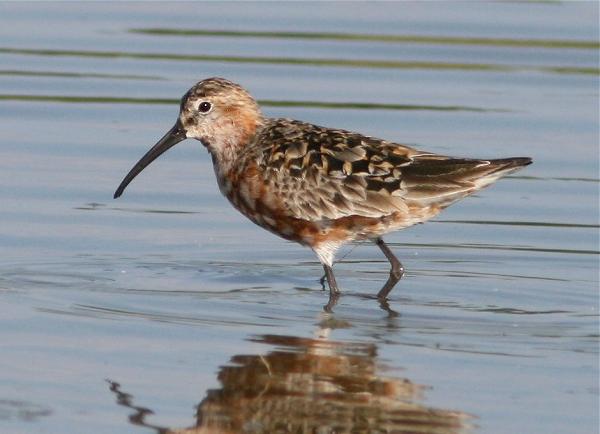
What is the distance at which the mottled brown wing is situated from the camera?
1362cm

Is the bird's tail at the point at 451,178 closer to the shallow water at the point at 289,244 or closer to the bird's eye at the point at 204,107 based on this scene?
the shallow water at the point at 289,244

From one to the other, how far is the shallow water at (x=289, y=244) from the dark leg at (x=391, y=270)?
161 millimetres

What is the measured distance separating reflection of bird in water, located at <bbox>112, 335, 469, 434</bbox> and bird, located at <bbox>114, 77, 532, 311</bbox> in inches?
75.1

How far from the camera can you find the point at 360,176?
13758mm

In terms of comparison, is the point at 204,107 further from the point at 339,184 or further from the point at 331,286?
the point at 331,286

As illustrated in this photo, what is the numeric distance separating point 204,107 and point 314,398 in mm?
4669

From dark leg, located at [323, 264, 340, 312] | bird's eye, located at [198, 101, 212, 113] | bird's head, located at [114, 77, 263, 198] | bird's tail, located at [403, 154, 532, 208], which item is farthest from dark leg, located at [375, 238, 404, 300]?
bird's eye, located at [198, 101, 212, 113]

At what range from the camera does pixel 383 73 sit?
2186cm

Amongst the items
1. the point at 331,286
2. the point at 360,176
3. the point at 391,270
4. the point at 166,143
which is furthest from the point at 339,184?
the point at 166,143

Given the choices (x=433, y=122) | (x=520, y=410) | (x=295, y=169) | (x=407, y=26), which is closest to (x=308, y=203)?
(x=295, y=169)

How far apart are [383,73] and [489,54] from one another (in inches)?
72.5

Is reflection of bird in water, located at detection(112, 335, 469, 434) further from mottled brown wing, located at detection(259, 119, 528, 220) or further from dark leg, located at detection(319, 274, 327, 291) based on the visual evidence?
dark leg, located at detection(319, 274, 327, 291)

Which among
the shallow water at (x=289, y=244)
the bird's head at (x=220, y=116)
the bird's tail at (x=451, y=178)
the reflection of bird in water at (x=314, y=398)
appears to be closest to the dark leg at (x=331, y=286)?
the shallow water at (x=289, y=244)

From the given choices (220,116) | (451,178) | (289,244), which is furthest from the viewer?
(289,244)
